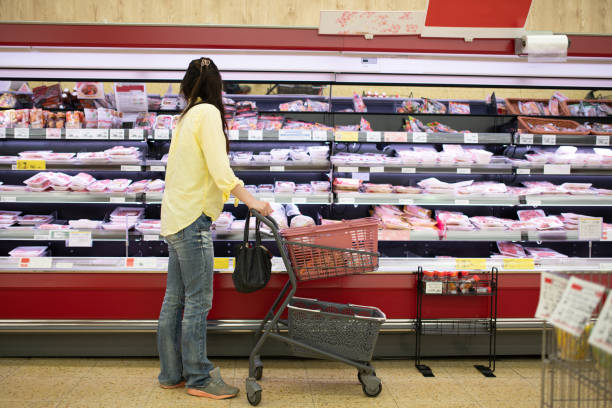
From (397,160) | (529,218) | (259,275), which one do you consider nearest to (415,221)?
(397,160)

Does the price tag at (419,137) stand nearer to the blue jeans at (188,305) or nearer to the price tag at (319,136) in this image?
the price tag at (319,136)

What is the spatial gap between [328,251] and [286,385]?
0.95 metres

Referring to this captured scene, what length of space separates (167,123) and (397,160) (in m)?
1.84

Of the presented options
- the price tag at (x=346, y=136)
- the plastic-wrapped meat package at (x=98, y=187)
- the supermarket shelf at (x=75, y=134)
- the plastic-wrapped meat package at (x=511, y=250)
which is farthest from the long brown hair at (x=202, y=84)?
the plastic-wrapped meat package at (x=511, y=250)

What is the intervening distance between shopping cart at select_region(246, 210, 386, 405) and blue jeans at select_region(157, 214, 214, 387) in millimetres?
352

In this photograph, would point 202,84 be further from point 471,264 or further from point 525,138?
point 525,138

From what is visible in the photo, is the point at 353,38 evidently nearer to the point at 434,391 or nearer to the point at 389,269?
the point at 389,269

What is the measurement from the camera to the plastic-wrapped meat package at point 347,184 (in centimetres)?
398

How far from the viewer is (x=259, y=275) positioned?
2951mm

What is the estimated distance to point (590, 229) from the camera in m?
4.03

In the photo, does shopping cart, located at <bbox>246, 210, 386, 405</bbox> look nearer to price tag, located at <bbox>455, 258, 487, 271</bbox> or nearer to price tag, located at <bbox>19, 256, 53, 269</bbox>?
price tag, located at <bbox>455, 258, 487, 271</bbox>

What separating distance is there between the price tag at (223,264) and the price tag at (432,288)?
1390 mm

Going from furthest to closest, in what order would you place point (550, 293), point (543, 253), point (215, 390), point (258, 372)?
point (543, 253) < point (258, 372) < point (215, 390) < point (550, 293)

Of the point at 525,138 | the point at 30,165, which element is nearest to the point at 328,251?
the point at 525,138
